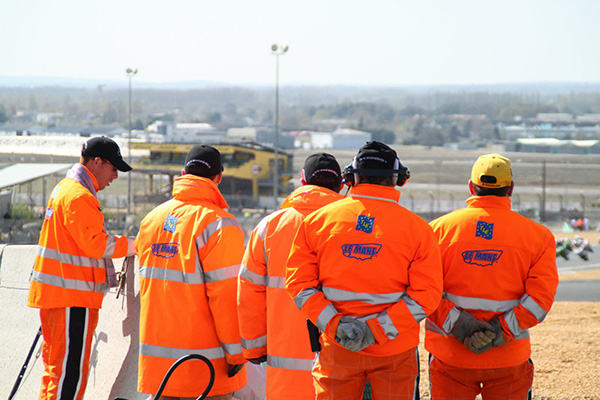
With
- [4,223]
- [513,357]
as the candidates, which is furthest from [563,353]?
[4,223]

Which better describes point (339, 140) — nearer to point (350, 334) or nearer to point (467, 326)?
point (467, 326)

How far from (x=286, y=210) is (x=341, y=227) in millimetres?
648

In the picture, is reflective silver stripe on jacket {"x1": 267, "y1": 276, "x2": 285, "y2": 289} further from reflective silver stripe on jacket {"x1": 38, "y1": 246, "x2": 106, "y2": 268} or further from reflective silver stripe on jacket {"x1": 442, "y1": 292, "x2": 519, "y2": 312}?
reflective silver stripe on jacket {"x1": 38, "y1": 246, "x2": 106, "y2": 268}

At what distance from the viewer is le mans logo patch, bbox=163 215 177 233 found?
14.3 feet

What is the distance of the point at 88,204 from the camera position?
16.2ft

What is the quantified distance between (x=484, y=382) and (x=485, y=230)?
88 centimetres

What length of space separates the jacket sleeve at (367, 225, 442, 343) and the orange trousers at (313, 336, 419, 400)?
0.17 meters

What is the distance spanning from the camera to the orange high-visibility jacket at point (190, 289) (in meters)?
4.29

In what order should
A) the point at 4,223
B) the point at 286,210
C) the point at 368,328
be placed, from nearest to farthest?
the point at 368,328 < the point at 286,210 < the point at 4,223

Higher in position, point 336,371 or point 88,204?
point 88,204

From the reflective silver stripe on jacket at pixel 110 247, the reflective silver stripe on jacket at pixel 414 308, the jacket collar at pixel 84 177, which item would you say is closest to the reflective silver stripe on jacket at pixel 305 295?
the reflective silver stripe on jacket at pixel 414 308

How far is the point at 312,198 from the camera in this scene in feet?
13.8

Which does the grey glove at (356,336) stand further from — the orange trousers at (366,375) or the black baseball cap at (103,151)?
the black baseball cap at (103,151)

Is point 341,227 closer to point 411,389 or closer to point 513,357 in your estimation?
point 411,389
